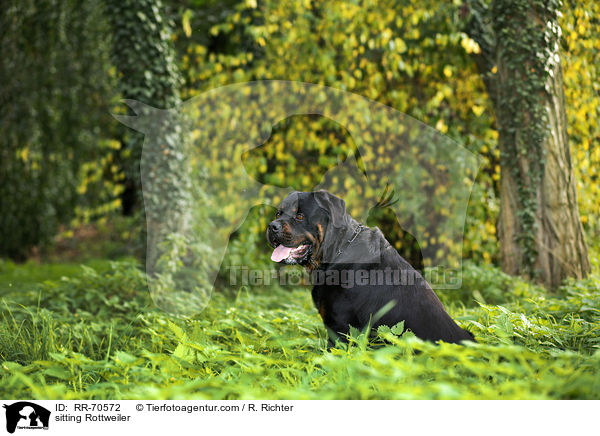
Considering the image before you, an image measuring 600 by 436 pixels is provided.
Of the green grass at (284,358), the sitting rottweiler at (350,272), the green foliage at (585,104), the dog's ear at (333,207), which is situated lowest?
the green grass at (284,358)

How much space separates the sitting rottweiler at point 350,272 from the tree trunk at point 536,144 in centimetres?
251

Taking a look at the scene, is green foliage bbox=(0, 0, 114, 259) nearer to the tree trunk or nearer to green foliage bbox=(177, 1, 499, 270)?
green foliage bbox=(177, 1, 499, 270)

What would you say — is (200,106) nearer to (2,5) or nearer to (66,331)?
(66,331)

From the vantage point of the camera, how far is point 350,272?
2738mm

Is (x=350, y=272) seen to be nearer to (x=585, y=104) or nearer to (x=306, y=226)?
(x=306, y=226)

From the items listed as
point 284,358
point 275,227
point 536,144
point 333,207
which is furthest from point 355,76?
point 284,358

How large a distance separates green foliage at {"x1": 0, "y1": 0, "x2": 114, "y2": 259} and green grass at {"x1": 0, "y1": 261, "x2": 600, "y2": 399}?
464 cm

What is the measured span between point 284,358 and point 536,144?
11.0 feet

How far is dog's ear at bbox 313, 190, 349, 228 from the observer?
284cm

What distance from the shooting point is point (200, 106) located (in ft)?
18.3

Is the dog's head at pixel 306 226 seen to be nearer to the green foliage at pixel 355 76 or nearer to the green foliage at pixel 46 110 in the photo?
the green foliage at pixel 355 76

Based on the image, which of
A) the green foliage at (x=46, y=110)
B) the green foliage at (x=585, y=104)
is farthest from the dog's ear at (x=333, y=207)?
the green foliage at (x=46, y=110)
